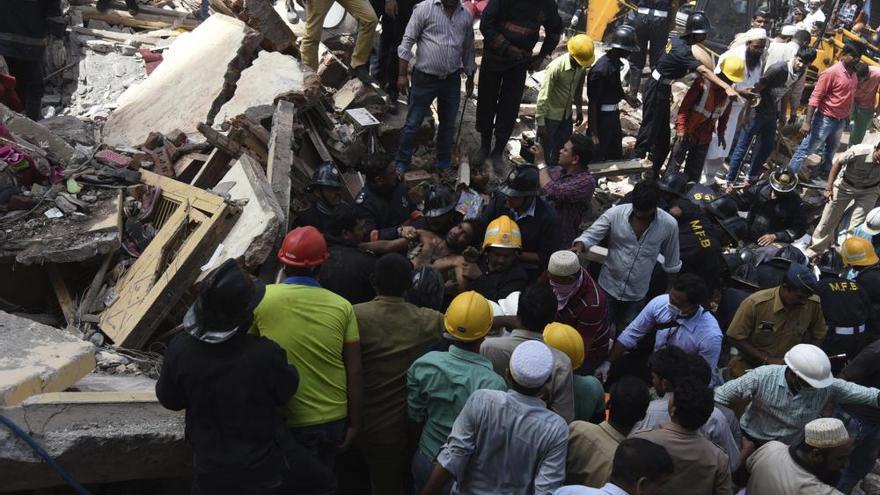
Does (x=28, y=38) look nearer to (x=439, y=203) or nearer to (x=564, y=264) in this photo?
(x=439, y=203)

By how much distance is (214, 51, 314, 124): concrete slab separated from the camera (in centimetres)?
824

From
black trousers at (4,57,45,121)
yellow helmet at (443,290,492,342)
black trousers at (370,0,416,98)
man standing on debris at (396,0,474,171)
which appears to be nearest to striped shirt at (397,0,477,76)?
man standing on debris at (396,0,474,171)

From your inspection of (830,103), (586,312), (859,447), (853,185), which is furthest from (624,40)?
(859,447)

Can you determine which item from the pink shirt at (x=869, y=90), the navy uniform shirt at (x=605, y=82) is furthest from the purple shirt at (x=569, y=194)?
the pink shirt at (x=869, y=90)

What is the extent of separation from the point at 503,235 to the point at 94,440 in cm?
283

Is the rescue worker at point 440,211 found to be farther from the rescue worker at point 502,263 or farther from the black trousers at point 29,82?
the black trousers at point 29,82

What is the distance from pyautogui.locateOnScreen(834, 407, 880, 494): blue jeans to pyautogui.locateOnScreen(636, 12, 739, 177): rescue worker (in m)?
4.74

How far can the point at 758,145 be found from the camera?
11211mm

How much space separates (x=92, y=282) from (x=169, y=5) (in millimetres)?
7029

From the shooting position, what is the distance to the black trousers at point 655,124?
9.51 metres

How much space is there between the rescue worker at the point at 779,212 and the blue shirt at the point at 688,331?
3.75 meters

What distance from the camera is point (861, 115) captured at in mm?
12383

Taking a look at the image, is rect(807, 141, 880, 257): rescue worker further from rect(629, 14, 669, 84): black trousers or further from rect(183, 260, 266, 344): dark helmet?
rect(183, 260, 266, 344): dark helmet

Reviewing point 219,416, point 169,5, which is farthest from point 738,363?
point 169,5
